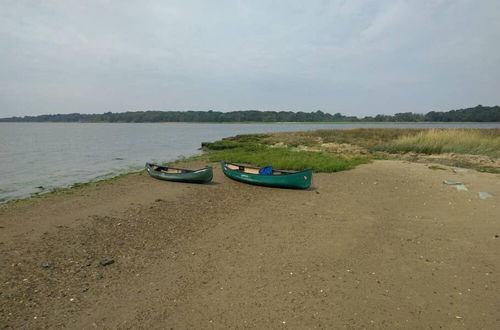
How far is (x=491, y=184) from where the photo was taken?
1497cm

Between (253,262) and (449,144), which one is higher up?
(449,144)

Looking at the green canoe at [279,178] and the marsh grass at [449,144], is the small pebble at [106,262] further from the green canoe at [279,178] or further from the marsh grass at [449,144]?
the marsh grass at [449,144]

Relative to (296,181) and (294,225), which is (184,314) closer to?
(294,225)

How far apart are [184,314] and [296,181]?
1009 cm

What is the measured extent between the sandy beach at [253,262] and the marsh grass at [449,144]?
561 inches

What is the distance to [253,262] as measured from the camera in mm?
7695

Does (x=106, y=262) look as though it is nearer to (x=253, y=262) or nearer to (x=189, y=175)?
(x=253, y=262)

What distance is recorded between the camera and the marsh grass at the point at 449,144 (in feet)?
84.9

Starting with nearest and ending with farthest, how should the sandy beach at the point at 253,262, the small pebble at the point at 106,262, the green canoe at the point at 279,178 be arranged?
the sandy beach at the point at 253,262 → the small pebble at the point at 106,262 → the green canoe at the point at 279,178

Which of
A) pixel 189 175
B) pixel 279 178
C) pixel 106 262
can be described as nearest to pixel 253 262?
pixel 106 262

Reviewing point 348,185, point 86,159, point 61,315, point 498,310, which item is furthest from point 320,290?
point 86,159

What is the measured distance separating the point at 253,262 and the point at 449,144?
2566 cm

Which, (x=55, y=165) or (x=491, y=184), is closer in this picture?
(x=491, y=184)

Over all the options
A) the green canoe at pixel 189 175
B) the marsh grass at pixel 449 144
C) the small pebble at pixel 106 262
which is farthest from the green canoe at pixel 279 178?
the marsh grass at pixel 449 144
